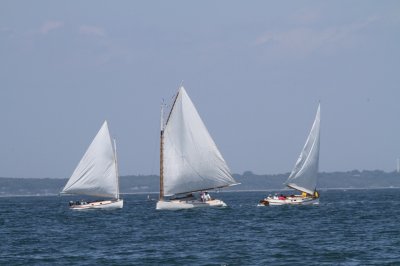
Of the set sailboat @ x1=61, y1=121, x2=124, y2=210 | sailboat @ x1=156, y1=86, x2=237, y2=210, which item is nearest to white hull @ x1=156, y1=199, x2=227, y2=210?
sailboat @ x1=156, y1=86, x2=237, y2=210

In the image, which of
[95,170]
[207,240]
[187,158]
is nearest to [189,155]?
[187,158]

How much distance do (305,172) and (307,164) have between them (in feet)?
3.30

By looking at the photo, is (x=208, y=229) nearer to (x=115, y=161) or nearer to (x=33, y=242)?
(x=33, y=242)

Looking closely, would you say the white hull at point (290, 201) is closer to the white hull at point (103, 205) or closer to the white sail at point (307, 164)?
the white sail at point (307, 164)

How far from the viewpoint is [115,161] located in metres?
112

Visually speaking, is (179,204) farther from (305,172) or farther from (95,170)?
(305,172)

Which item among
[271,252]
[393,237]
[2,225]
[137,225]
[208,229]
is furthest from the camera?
[2,225]

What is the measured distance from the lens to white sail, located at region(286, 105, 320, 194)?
4429 inches

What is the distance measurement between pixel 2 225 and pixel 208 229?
23.8m

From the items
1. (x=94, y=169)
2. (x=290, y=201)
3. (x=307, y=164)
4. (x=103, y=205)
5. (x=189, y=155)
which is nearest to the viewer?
(x=189, y=155)

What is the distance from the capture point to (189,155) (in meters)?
98.8

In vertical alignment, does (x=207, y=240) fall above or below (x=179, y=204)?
below

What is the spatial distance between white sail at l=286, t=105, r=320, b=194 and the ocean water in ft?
64.1

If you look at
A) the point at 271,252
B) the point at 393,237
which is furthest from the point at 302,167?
the point at 271,252
